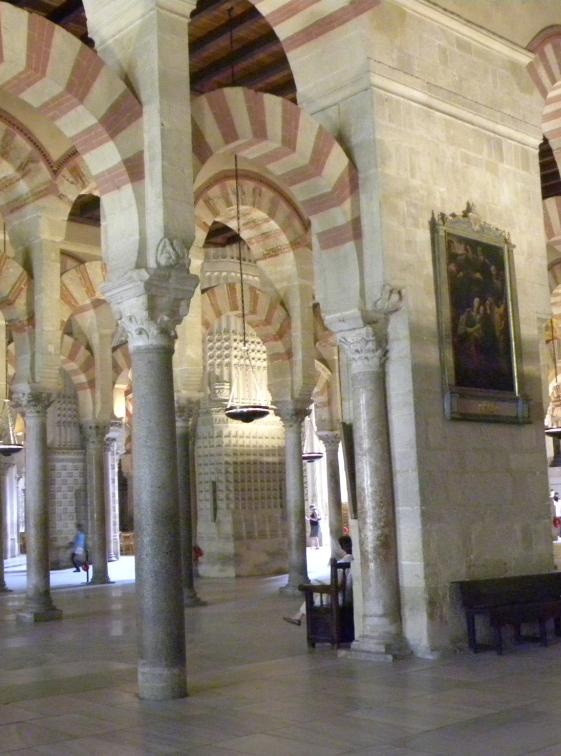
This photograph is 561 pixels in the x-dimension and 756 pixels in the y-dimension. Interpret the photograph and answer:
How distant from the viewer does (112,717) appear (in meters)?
4.49

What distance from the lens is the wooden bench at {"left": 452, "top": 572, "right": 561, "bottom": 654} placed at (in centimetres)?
593

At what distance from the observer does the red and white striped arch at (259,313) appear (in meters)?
11.3

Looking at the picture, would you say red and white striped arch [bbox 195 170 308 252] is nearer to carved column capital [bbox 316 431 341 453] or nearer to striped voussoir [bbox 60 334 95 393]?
striped voussoir [bbox 60 334 95 393]

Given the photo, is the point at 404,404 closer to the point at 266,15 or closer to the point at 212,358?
the point at 266,15

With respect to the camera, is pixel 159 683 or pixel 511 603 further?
pixel 511 603

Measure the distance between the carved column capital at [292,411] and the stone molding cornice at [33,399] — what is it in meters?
3.07

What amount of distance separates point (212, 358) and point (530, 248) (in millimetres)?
7511

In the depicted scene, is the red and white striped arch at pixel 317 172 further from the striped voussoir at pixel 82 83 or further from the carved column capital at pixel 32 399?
the carved column capital at pixel 32 399

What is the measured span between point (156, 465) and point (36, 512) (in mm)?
4456

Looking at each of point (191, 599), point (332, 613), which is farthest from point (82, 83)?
point (191, 599)

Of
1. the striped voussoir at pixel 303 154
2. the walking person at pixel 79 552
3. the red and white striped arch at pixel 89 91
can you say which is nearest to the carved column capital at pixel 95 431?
the walking person at pixel 79 552

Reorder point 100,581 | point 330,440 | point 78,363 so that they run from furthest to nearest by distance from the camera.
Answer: point 330,440 → point 78,363 → point 100,581

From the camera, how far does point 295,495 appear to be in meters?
11.0

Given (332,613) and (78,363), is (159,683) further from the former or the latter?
(78,363)
